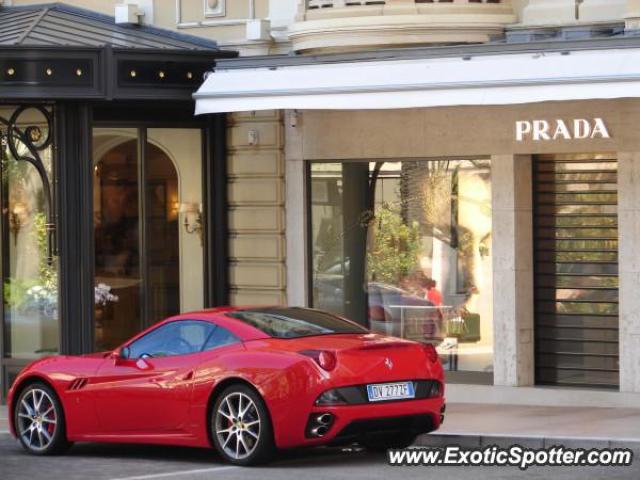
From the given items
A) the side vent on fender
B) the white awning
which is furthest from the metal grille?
the side vent on fender

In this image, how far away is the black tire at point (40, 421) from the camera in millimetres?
13922

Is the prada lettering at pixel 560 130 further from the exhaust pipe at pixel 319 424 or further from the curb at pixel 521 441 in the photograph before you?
the exhaust pipe at pixel 319 424

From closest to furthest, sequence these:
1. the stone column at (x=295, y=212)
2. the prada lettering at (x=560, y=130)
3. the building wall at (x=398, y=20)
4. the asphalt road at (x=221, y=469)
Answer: the asphalt road at (x=221, y=469)
the prada lettering at (x=560, y=130)
the building wall at (x=398, y=20)
the stone column at (x=295, y=212)

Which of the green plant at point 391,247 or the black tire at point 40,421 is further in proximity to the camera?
the green plant at point 391,247

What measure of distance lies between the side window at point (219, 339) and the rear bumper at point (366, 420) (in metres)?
1.12

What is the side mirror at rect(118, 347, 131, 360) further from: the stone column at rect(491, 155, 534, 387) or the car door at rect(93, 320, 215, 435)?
the stone column at rect(491, 155, 534, 387)

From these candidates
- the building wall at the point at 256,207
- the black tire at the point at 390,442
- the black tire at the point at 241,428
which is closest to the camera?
the black tire at the point at 241,428

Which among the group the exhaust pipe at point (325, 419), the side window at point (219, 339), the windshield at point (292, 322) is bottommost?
the exhaust pipe at point (325, 419)

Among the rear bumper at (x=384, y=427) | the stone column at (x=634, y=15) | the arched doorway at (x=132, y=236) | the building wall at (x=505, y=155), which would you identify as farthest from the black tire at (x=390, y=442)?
the arched doorway at (x=132, y=236)

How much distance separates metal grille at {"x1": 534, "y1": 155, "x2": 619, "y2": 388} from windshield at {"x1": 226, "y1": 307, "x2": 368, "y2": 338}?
4.86 m

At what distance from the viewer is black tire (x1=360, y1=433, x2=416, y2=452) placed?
1326cm

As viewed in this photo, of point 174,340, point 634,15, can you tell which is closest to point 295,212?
point 634,15

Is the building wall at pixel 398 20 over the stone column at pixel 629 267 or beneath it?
over

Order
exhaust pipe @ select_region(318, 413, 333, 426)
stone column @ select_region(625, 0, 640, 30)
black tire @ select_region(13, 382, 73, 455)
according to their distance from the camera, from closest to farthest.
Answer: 1. exhaust pipe @ select_region(318, 413, 333, 426)
2. black tire @ select_region(13, 382, 73, 455)
3. stone column @ select_region(625, 0, 640, 30)
